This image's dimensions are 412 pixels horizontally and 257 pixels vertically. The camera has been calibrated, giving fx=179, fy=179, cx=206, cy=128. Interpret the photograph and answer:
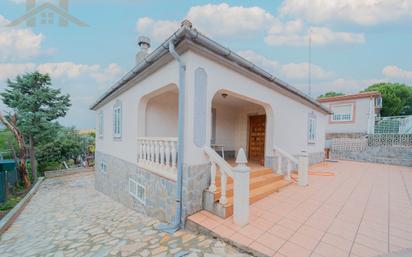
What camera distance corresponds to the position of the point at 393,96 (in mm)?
22344

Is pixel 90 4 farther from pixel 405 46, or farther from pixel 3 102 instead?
pixel 405 46

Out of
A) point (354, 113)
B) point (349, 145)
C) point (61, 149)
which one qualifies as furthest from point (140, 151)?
point (354, 113)

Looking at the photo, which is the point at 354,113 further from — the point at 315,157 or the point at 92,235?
the point at 92,235

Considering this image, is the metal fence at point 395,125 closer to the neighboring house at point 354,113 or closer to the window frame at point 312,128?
the neighboring house at point 354,113

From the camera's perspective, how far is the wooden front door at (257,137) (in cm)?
778

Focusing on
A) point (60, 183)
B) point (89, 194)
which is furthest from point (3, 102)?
point (89, 194)

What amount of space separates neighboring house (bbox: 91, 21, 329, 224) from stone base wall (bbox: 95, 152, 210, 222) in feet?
0.07

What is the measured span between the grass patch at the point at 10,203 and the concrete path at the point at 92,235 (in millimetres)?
465

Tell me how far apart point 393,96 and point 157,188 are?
30931 millimetres

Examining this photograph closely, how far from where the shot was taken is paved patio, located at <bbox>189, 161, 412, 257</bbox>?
8.45ft

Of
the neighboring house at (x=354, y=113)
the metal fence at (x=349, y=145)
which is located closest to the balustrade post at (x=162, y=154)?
the metal fence at (x=349, y=145)

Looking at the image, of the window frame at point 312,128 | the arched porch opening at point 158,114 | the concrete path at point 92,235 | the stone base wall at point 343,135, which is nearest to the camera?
the concrete path at point 92,235

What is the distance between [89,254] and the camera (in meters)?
3.14

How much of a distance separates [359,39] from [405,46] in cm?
403
